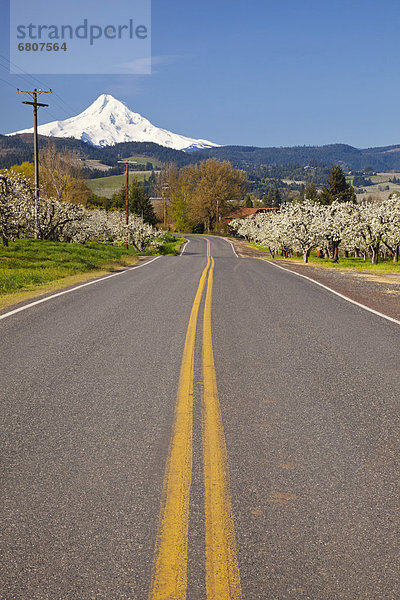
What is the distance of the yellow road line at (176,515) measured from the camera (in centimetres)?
243

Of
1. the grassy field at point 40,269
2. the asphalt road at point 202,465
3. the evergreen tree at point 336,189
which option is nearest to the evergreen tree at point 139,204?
the evergreen tree at point 336,189

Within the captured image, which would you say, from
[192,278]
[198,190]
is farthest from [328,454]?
[198,190]

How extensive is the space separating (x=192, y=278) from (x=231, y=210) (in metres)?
96.1

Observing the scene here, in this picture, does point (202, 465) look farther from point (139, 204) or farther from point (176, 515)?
point (139, 204)

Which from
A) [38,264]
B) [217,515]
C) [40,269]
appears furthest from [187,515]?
[38,264]

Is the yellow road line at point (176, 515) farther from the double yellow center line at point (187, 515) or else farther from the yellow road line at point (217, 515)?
the yellow road line at point (217, 515)

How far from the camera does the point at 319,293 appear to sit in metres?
14.6

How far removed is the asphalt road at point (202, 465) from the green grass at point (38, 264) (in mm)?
8484

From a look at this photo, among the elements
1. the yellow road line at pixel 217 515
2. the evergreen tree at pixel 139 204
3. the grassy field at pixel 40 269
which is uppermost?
the evergreen tree at pixel 139 204

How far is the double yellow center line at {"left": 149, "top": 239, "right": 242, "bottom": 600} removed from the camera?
243cm

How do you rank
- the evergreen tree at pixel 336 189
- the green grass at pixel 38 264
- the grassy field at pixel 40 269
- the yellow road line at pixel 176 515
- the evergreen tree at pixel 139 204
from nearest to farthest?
the yellow road line at pixel 176 515 → the grassy field at pixel 40 269 → the green grass at pixel 38 264 → the evergreen tree at pixel 336 189 → the evergreen tree at pixel 139 204

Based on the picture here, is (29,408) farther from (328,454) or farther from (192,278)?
(192,278)

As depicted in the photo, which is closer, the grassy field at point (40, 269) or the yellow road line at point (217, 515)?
the yellow road line at point (217, 515)

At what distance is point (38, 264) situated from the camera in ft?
68.4
